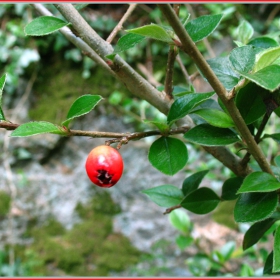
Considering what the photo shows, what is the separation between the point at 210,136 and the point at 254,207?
95 mm

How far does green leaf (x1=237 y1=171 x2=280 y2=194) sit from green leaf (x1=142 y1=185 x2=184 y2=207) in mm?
156

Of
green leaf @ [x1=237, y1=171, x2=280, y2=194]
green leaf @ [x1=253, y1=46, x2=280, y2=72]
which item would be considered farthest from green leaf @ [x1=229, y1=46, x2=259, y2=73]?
green leaf @ [x1=237, y1=171, x2=280, y2=194]

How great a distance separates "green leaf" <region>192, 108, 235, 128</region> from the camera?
0.40m

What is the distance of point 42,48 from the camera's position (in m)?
1.98

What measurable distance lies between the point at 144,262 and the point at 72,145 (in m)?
0.66

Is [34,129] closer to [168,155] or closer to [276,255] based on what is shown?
[168,155]

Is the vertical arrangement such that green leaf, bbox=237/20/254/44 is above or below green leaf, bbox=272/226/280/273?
above

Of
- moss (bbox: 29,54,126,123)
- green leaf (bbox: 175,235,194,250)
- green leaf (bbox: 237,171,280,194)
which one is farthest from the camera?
moss (bbox: 29,54,126,123)

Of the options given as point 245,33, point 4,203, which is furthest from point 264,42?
point 4,203

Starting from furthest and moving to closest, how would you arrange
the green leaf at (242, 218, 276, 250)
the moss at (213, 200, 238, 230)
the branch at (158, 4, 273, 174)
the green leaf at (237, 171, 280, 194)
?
the moss at (213, 200, 238, 230) < the green leaf at (242, 218, 276, 250) < the green leaf at (237, 171, 280, 194) < the branch at (158, 4, 273, 174)

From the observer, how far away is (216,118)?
0.40 metres

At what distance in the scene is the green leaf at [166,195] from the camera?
0.54m

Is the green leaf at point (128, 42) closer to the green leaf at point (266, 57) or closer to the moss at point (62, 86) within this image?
the green leaf at point (266, 57)

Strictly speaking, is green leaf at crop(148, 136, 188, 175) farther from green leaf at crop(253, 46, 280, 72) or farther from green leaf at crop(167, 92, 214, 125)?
green leaf at crop(253, 46, 280, 72)
